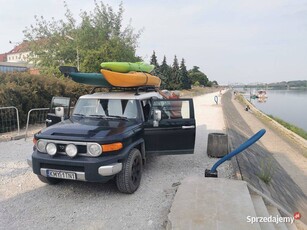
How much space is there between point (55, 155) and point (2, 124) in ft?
26.3

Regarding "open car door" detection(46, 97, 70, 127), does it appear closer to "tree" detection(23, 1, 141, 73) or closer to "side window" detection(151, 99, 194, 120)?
"side window" detection(151, 99, 194, 120)

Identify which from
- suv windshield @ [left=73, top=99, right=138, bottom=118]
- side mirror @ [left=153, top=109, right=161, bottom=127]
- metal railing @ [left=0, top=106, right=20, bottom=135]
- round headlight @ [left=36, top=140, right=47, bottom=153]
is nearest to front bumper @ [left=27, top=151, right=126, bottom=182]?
round headlight @ [left=36, top=140, right=47, bottom=153]

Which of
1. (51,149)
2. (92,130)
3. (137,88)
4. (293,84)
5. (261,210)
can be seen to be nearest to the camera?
(261,210)

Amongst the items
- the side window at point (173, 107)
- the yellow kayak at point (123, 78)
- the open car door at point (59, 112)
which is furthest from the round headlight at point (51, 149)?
the side window at point (173, 107)

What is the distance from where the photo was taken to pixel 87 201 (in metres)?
4.61

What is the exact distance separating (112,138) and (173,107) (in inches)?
71.5

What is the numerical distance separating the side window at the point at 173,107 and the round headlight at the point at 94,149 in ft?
5.74

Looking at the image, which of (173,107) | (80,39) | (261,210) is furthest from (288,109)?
(261,210)

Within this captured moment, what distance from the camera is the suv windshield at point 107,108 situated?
5.53m

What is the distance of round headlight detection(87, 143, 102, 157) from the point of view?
4.28 metres

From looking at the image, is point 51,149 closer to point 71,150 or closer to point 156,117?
point 71,150

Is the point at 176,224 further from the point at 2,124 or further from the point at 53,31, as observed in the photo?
the point at 53,31

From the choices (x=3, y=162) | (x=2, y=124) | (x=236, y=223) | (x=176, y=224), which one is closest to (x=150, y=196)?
(x=176, y=224)

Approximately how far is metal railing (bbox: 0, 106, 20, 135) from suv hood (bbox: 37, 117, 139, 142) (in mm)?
7054
